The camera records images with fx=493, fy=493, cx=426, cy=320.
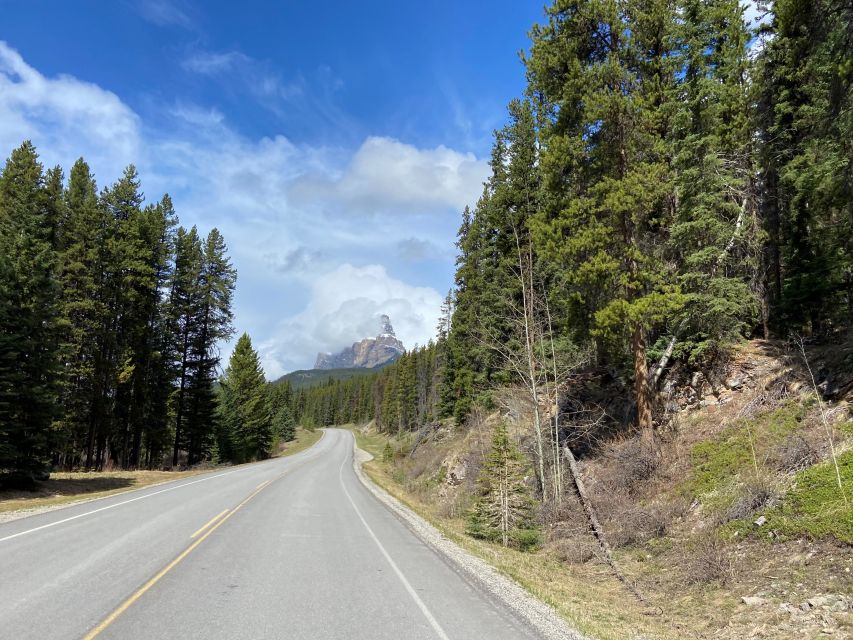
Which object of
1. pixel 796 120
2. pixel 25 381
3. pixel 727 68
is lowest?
pixel 25 381

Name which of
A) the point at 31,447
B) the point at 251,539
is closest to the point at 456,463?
the point at 251,539

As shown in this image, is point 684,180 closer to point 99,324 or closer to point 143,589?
point 143,589

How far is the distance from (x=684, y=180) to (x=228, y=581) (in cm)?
1646

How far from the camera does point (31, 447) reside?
20625 millimetres

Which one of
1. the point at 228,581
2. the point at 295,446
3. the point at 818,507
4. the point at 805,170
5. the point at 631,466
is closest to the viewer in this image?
the point at 228,581

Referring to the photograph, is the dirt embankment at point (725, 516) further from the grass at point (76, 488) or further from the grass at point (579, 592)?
the grass at point (76, 488)

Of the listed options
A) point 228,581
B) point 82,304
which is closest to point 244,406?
point 82,304

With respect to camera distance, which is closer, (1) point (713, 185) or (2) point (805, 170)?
(1) point (713, 185)

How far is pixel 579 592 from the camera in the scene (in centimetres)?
967

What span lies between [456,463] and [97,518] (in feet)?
61.1

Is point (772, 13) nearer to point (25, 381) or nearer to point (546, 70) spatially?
point (546, 70)

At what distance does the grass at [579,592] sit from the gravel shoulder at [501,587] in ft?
0.77

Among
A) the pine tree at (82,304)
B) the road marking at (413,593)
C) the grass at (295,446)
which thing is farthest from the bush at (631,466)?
the grass at (295,446)

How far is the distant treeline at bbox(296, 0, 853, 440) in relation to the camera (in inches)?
580
